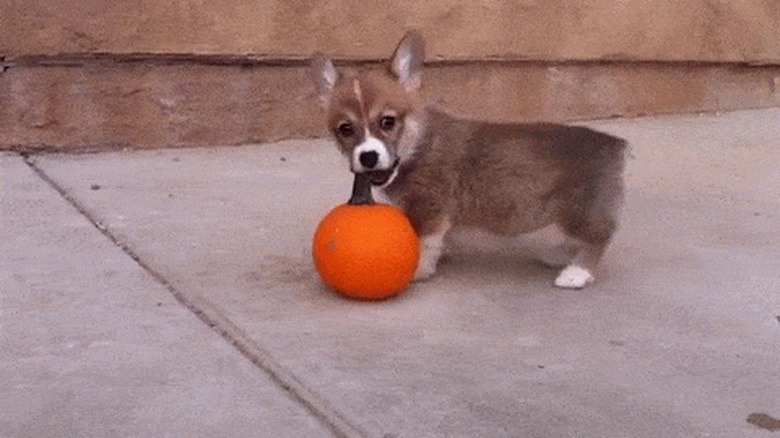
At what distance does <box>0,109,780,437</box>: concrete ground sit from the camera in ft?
7.70

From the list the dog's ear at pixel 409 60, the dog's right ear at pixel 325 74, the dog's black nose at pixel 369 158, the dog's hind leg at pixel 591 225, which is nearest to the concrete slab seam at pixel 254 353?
the dog's black nose at pixel 369 158

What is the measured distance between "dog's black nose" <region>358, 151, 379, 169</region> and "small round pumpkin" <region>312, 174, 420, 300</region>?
0.10 metres

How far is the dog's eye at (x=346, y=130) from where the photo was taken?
343 centimetres

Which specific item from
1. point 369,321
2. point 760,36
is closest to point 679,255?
point 369,321

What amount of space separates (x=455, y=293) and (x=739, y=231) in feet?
5.34

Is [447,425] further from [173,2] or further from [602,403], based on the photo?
[173,2]

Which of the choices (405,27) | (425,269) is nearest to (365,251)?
(425,269)

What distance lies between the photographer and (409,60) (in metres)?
3.67

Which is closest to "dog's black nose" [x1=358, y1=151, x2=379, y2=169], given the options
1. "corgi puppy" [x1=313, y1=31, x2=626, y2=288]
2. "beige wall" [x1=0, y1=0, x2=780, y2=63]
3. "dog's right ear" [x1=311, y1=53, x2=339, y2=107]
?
"corgi puppy" [x1=313, y1=31, x2=626, y2=288]

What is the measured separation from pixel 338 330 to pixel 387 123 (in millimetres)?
888

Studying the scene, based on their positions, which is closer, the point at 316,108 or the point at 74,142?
the point at 74,142

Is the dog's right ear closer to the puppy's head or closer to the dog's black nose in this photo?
the puppy's head

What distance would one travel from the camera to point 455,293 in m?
3.36

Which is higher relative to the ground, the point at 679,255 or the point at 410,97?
the point at 410,97
